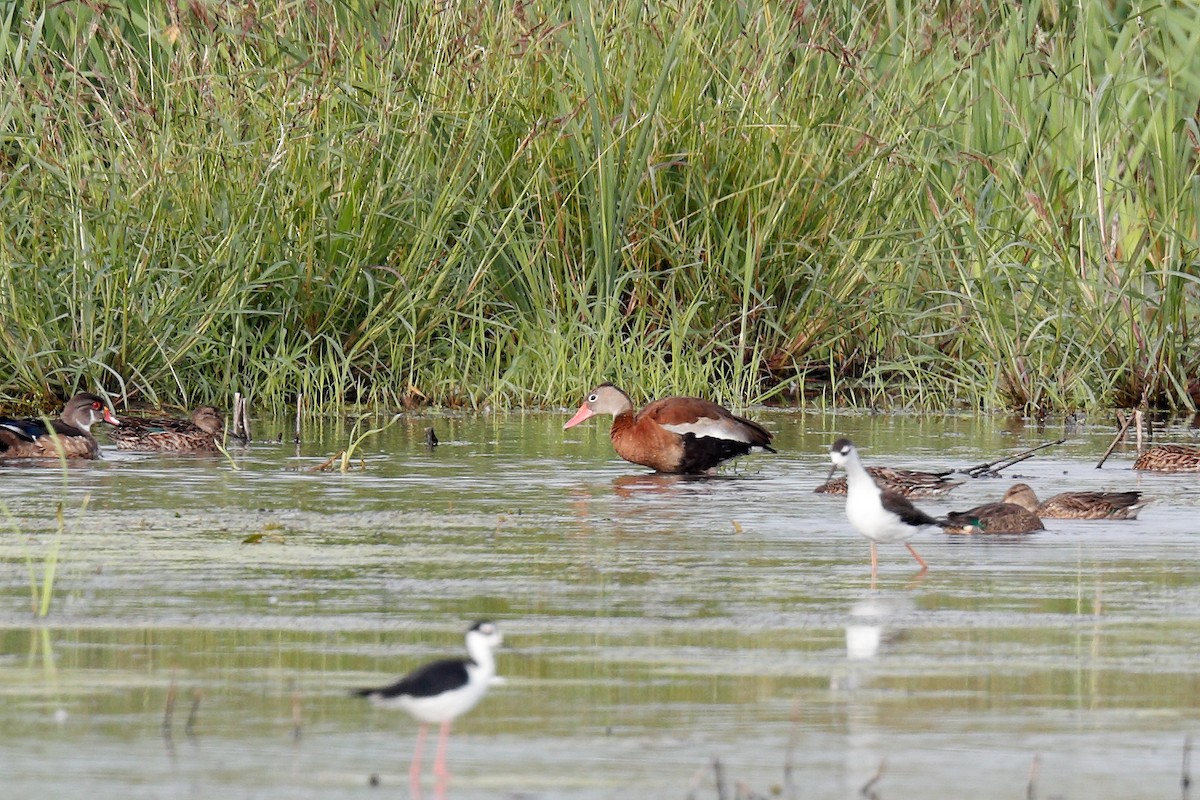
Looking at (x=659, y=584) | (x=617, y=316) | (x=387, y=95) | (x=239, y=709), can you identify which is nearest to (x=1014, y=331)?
(x=617, y=316)

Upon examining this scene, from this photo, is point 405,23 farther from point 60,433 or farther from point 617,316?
point 60,433

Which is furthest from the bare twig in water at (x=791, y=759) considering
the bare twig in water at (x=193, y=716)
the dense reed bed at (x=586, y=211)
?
the dense reed bed at (x=586, y=211)

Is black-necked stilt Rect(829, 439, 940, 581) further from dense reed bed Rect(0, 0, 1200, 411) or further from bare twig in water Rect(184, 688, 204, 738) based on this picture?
dense reed bed Rect(0, 0, 1200, 411)

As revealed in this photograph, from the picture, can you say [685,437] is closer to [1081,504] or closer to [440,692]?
[1081,504]

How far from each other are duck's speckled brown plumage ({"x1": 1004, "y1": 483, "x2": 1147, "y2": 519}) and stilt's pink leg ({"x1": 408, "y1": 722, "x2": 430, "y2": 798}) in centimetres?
530

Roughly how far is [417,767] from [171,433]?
27.3 feet

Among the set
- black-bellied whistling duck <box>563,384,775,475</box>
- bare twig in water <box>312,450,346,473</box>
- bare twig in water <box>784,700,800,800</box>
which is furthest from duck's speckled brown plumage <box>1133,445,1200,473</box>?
bare twig in water <box>784,700,800,800</box>

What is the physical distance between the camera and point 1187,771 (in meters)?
4.88

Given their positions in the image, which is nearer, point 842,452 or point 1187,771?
point 1187,771

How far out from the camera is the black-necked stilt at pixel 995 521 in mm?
9531

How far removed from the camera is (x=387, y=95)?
15070 mm

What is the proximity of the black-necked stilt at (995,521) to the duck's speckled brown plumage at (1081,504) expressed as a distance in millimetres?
334

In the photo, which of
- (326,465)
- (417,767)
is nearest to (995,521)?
(326,465)

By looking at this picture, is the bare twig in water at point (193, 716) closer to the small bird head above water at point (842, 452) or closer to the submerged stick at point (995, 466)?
→ the small bird head above water at point (842, 452)
